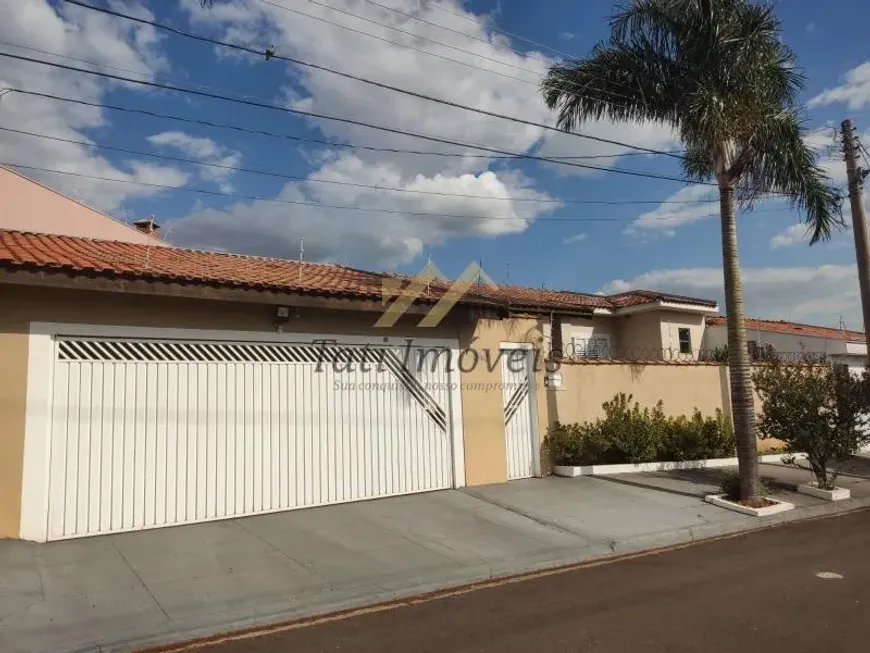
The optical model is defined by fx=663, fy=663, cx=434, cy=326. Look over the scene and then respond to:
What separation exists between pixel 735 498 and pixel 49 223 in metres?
15.6

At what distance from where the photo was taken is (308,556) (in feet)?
22.1

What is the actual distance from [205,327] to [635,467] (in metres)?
7.73

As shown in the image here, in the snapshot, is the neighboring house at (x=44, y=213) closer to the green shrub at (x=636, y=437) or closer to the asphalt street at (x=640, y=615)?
the green shrub at (x=636, y=437)

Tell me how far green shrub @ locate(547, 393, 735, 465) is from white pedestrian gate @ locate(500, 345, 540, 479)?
414mm

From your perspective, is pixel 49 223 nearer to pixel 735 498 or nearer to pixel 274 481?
pixel 274 481

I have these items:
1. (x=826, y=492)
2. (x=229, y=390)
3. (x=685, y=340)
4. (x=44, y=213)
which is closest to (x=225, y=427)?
(x=229, y=390)

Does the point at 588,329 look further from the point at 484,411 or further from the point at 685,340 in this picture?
the point at 484,411

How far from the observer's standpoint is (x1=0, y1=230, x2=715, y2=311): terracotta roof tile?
713 cm

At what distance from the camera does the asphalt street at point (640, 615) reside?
4.56 metres

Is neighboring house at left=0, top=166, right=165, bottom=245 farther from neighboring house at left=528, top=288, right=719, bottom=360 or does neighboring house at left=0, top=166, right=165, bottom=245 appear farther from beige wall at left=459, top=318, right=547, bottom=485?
neighboring house at left=528, top=288, right=719, bottom=360

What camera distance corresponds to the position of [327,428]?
909 cm

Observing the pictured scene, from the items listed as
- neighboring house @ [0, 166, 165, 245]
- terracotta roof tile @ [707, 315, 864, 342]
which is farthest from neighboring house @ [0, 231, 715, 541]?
terracotta roof tile @ [707, 315, 864, 342]

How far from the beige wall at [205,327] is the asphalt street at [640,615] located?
145 inches

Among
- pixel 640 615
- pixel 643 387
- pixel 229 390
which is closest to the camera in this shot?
pixel 640 615
